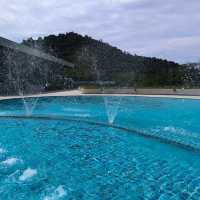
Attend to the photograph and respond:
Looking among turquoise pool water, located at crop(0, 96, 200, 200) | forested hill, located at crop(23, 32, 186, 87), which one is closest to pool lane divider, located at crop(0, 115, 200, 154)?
turquoise pool water, located at crop(0, 96, 200, 200)

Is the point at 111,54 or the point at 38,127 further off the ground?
the point at 111,54

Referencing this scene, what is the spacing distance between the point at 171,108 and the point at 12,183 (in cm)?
1250

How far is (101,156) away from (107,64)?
102 feet

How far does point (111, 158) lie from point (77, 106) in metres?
11.8

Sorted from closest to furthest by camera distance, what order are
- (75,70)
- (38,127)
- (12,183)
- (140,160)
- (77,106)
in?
(12,183) → (140,160) → (38,127) → (77,106) → (75,70)

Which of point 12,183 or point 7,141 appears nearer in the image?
point 12,183

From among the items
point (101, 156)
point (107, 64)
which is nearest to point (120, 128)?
point (101, 156)

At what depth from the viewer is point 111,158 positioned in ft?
30.7

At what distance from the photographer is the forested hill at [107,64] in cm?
3181

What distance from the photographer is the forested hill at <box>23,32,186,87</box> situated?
104 ft

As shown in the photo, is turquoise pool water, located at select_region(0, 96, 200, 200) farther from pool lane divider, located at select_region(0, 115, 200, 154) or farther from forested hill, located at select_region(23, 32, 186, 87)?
forested hill, located at select_region(23, 32, 186, 87)

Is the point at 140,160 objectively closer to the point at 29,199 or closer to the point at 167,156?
the point at 167,156

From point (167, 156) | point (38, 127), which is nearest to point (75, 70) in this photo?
point (38, 127)

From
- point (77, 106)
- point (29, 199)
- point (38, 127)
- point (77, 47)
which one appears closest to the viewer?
point (29, 199)
